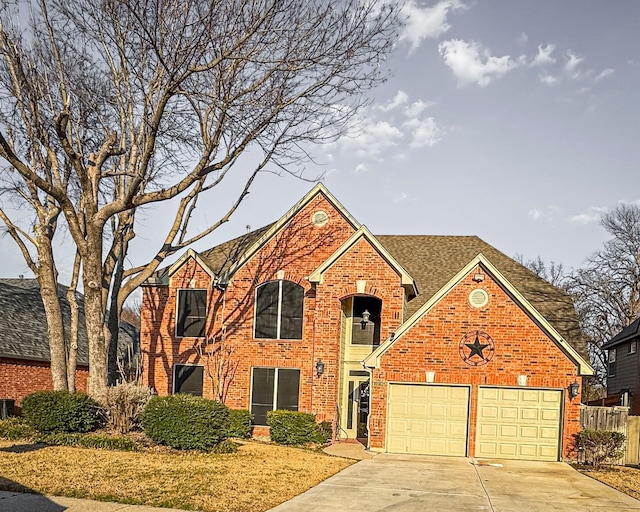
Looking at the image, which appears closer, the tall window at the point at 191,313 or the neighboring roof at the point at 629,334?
the tall window at the point at 191,313

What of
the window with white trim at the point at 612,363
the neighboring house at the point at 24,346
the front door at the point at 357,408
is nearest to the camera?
the front door at the point at 357,408

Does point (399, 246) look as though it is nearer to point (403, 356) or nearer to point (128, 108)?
point (403, 356)

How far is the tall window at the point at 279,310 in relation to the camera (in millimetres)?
23000

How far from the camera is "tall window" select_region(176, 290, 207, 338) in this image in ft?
78.4

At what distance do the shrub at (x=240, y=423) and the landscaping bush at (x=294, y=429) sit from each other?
1.25m

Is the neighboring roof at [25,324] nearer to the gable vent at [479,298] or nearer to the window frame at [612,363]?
the gable vent at [479,298]

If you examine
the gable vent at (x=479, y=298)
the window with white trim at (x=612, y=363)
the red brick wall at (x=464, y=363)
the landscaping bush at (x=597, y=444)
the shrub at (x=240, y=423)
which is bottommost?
the shrub at (x=240, y=423)

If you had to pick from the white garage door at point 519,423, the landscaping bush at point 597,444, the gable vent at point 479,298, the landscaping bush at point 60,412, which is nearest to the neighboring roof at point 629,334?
the landscaping bush at point 597,444

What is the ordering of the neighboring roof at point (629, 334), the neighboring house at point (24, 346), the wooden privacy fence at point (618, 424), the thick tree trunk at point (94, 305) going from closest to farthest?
the thick tree trunk at point (94, 305) → the wooden privacy fence at point (618, 424) → the neighboring house at point (24, 346) → the neighboring roof at point (629, 334)

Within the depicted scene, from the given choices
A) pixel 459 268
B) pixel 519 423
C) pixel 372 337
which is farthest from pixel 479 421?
pixel 459 268

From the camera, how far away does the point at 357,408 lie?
72.6 feet

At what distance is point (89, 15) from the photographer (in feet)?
53.8

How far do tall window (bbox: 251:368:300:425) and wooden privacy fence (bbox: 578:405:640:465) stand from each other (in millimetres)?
8600

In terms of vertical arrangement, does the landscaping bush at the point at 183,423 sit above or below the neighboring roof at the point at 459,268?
below
